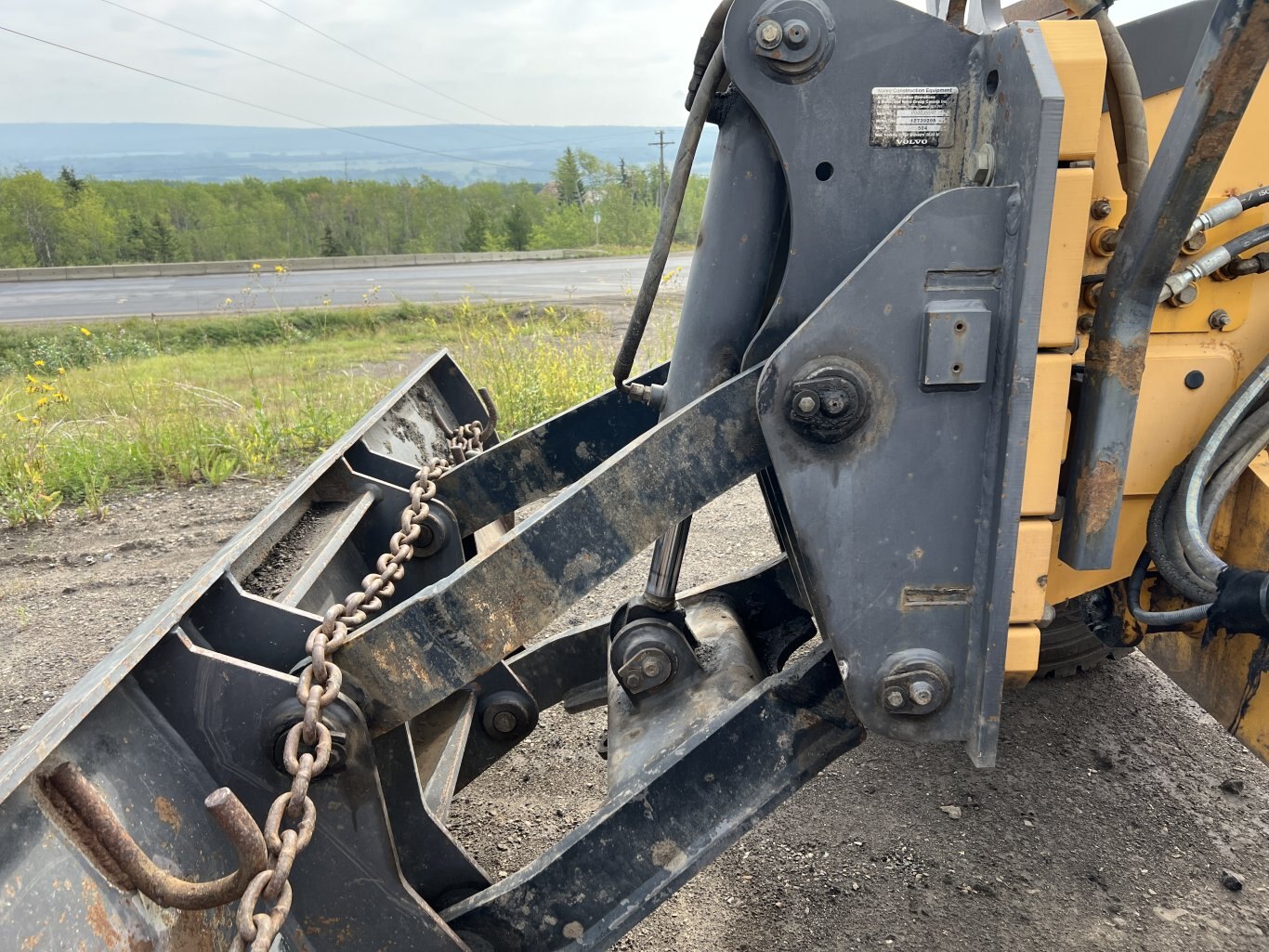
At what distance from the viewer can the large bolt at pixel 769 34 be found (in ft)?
5.13

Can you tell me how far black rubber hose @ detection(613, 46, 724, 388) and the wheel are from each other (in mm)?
1932

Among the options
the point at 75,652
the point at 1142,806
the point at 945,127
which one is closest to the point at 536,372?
the point at 75,652

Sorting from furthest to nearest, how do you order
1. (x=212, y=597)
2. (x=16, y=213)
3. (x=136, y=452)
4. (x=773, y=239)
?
(x=16, y=213) < (x=136, y=452) < (x=773, y=239) < (x=212, y=597)

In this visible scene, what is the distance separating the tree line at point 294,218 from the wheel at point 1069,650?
122 ft

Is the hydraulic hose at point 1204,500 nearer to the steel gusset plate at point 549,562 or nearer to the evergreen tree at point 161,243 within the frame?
the steel gusset plate at point 549,562

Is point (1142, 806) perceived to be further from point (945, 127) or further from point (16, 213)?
point (16, 213)

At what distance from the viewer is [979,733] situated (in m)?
1.61

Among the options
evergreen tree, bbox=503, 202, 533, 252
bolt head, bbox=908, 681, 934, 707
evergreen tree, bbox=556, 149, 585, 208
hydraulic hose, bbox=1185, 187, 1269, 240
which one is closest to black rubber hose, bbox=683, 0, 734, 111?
hydraulic hose, bbox=1185, 187, 1269, 240

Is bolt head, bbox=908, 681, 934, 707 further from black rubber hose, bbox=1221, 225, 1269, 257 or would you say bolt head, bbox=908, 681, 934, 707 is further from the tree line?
the tree line

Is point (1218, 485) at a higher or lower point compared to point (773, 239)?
lower

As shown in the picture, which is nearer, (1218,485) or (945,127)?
(945,127)

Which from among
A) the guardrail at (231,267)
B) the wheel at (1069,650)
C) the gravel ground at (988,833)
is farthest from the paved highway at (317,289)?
the gravel ground at (988,833)

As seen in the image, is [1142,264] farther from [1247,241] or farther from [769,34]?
[769,34]

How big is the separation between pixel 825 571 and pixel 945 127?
0.80 metres
